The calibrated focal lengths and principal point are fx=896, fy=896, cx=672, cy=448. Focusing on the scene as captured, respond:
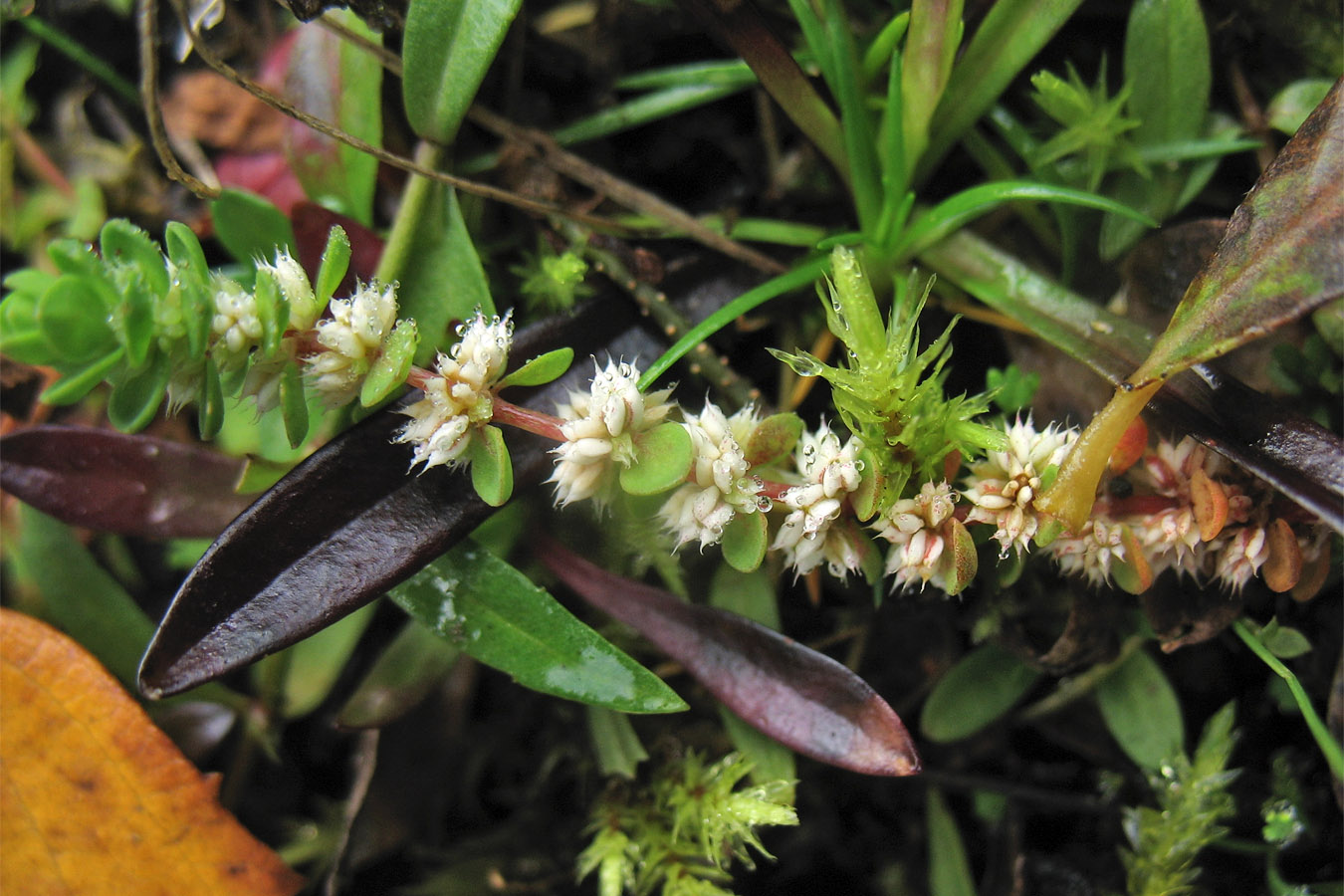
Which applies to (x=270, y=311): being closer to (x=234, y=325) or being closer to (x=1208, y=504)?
(x=234, y=325)

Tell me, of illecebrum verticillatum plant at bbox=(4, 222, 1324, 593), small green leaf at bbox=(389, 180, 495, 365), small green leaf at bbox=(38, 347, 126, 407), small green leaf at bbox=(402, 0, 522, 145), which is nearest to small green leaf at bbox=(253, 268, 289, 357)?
illecebrum verticillatum plant at bbox=(4, 222, 1324, 593)

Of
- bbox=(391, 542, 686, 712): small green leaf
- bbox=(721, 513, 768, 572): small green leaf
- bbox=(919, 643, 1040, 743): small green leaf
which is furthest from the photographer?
bbox=(919, 643, 1040, 743): small green leaf

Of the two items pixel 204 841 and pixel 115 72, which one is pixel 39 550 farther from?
pixel 115 72

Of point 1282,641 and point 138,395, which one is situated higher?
point 138,395

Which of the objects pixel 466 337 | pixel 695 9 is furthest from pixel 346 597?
pixel 695 9

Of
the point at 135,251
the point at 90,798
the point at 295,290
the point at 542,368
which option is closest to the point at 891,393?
the point at 542,368

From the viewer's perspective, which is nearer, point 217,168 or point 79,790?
point 79,790

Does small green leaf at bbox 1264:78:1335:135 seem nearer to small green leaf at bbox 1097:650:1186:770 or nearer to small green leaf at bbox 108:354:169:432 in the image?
small green leaf at bbox 1097:650:1186:770

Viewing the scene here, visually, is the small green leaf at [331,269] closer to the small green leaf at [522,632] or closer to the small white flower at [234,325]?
the small white flower at [234,325]
